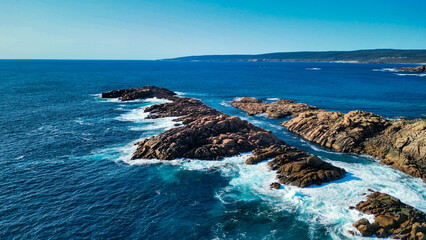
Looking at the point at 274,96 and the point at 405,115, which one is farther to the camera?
the point at 274,96

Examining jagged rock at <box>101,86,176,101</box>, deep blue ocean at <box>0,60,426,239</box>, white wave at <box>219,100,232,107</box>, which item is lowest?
deep blue ocean at <box>0,60,426,239</box>

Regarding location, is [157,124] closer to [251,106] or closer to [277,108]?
[251,106]

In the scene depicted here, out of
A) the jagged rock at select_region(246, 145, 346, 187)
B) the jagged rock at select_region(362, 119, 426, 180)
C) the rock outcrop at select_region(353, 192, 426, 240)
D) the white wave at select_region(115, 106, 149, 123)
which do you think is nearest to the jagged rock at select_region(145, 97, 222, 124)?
the white wave at select_region(115, 106, 149, 123)

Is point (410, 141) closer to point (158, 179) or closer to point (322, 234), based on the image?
point (322, 234)

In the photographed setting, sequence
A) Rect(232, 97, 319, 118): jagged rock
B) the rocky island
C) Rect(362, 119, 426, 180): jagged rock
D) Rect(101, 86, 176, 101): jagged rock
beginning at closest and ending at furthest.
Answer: Rect(362, 119, 426, 180): jagged rock, the rocky island, Rect(232, 97, 319, 118): jagged rock, Rect(101, 86, 176, 101): jagged rock

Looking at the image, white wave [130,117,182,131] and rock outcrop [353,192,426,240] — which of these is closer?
rock outcrop [353,192,426,240]

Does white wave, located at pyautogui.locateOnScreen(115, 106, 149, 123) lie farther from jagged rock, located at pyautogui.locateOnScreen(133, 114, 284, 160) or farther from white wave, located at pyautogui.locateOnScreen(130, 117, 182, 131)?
jagged rock, located at pyautogui.locateOnScreen(133, 114, 284, 160)

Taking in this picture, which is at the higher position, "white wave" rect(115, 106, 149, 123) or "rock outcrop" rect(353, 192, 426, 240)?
"white wave" rect(115, 106, 149, 123)

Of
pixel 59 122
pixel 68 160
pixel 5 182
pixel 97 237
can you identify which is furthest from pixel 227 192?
pixel 59 122
